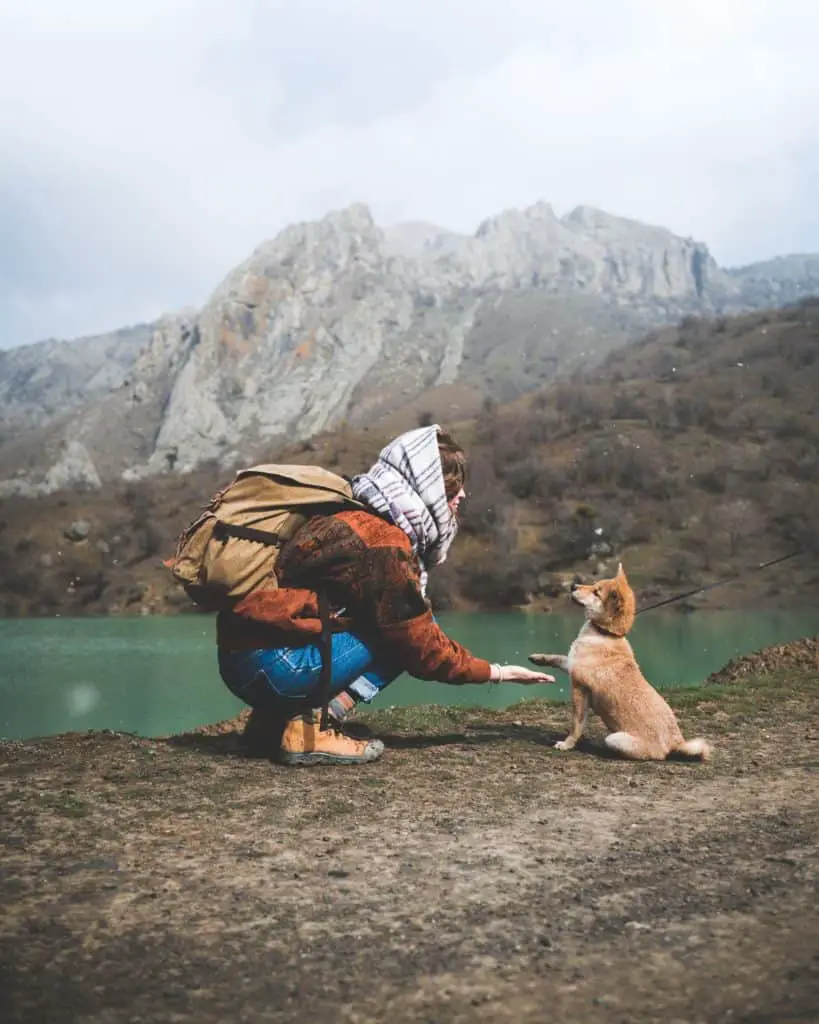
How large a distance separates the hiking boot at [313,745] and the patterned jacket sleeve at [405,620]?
0.57m

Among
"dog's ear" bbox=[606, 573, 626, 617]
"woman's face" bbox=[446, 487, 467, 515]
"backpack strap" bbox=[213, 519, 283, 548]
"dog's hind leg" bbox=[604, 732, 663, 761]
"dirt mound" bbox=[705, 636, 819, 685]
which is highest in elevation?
"woman's face" bbox=[446, 487, 467, 515]

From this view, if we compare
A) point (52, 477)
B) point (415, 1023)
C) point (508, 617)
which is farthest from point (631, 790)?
point (52, 477)

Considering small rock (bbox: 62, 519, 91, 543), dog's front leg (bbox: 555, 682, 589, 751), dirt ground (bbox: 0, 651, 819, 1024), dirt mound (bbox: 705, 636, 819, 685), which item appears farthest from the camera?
small rock (bbox: 62, 519, 91, 543)

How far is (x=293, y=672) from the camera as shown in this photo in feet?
15.9

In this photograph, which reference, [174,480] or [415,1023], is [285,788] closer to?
[415,1023]

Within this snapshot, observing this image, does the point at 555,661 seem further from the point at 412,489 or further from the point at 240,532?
the point at 240,532

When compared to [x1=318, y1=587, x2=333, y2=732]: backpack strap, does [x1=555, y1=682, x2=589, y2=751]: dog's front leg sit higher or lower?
lower

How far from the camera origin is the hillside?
201ft

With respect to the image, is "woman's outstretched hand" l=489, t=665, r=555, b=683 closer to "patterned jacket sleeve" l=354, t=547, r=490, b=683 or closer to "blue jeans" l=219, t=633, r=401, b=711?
"patterned jacket sleeve" l=354, t=547, r=490, b=683

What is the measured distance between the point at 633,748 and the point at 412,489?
211 cm

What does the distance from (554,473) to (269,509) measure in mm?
70975

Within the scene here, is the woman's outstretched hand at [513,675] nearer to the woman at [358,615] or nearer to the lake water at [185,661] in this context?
the woman at [358,615]

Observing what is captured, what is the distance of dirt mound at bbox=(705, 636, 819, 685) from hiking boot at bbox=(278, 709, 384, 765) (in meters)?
5.93

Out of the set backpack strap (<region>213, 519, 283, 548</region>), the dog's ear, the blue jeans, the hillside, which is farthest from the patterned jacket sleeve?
the hillside
